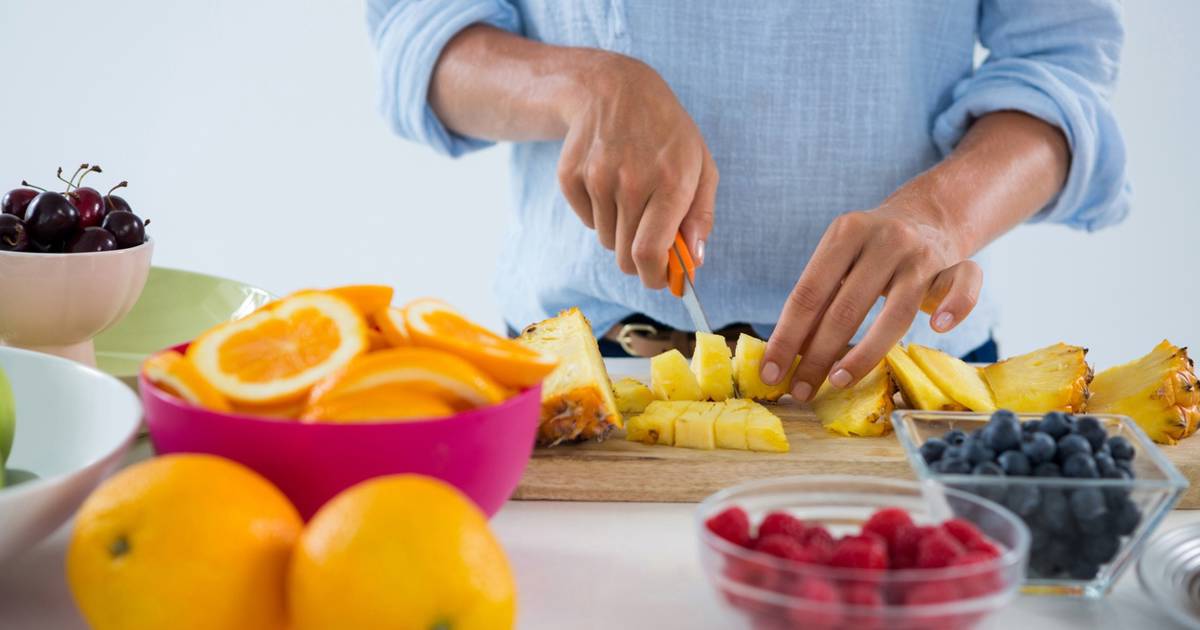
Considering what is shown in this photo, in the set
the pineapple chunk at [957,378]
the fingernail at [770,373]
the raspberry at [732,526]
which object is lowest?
the fingernail at [770,373]

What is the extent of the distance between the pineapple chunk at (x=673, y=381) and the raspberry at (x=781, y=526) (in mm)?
583

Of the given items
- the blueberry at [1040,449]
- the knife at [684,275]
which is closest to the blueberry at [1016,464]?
the blueberry at [1040,449]

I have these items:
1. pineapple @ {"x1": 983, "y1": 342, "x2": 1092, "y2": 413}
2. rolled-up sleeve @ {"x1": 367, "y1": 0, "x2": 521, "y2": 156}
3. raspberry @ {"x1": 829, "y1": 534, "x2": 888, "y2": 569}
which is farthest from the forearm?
raspberry @ {"x1": 829, "y1": 534, "x2": 888, "y2": 569}

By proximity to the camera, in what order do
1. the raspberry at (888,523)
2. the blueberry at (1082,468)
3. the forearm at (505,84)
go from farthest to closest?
the forearm at (505,84) < the blueberry at (1082,468) < the raspberry at (888,523)

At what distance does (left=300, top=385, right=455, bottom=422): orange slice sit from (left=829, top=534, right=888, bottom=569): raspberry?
29 cm

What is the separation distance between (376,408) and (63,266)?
0.47 m

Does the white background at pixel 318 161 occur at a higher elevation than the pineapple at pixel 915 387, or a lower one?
lower

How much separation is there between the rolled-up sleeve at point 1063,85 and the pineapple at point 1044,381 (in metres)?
0.51

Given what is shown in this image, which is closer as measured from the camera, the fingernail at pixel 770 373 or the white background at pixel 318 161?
the fingernail at pixel 770 373

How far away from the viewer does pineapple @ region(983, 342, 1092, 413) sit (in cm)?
134

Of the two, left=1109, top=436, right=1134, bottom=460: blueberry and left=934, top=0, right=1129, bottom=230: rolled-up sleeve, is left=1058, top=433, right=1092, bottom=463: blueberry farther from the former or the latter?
left=934, top=0, right=1129, bottom=230: rolled-up sleeve

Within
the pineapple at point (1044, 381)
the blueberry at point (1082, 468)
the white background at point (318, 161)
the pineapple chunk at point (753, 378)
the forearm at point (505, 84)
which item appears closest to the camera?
the blueberry at point (1082, 468)

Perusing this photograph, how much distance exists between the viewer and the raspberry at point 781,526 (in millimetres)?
792

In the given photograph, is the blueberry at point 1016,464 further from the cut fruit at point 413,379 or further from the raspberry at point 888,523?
the cut fruit at point 413,379
